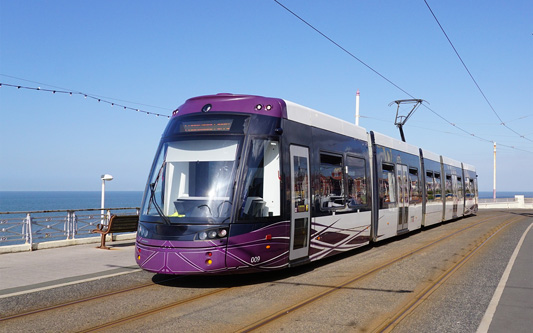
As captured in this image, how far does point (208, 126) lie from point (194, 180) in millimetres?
1039

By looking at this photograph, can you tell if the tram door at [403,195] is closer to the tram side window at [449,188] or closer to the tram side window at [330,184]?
the tram side window at [330,184]

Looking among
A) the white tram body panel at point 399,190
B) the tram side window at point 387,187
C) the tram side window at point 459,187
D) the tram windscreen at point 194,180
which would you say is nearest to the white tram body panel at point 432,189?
the white tram body panel at point 399,190

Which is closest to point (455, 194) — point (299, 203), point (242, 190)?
point (299, 203)

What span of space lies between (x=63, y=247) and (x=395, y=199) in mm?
10098

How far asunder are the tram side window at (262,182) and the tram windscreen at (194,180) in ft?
0.94

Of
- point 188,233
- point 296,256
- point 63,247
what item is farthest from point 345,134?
point 63,247

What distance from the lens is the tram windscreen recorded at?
27.4ft

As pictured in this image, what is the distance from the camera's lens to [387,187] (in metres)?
15.1

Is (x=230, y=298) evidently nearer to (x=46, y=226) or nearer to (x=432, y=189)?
(x=46, y=226)

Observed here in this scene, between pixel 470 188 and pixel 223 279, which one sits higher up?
pixel 470 188

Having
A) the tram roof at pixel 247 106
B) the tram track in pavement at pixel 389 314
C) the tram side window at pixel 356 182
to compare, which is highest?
the tram roof at pixel 247 106

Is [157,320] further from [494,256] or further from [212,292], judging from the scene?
[494,256]

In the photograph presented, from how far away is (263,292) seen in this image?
8.17m

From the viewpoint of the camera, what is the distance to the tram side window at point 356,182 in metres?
12.2
